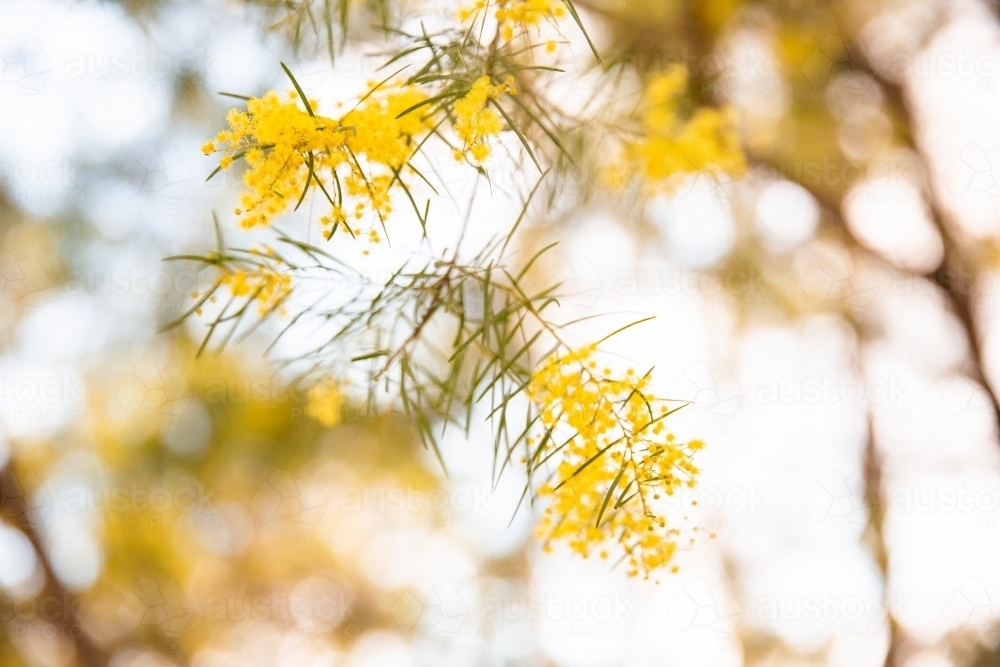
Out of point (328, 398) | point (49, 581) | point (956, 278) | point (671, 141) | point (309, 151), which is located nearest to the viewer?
point (309, 151)

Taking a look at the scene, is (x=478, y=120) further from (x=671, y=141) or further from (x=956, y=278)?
(x=956, y=278)

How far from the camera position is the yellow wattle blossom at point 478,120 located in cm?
71

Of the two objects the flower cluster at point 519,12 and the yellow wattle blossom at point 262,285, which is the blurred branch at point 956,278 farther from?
the yellow wattle blossom at point 262,285

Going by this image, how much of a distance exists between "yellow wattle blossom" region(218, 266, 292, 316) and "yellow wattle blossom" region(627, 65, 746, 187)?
89 cm

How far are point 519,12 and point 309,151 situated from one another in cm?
32

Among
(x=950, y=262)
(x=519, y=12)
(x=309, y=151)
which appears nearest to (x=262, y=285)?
(x=309, y=151)

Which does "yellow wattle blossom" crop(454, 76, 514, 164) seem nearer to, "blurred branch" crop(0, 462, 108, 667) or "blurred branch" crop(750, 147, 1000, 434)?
"blurred branch" crop(750, 147, 1000, 434)

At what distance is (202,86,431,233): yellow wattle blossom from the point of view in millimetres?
678

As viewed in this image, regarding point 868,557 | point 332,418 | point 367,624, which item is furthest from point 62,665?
point 868,557

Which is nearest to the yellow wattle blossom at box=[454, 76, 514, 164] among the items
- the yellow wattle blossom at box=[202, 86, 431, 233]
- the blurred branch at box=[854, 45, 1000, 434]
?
the yellow wattle blossom at box=[202, 86, 431, 233]

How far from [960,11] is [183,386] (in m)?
2.84

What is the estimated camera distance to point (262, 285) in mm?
836

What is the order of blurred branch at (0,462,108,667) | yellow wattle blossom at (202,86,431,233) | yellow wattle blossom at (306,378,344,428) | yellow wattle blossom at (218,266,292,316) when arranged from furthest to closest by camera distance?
1. blurred branch at (0,462,108,667)
2. yellow wattle blossom at (306,378,344,428)
3. yellow wattle blossom at (218,266,292,316)
4. yellow wattle blossom at (202,86,431,233)

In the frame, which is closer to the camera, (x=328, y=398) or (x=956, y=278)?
(x=328, y=398)
